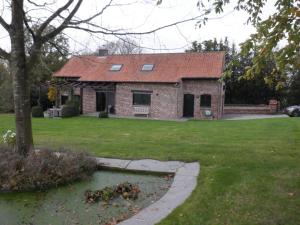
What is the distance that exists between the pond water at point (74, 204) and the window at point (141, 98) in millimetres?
23395

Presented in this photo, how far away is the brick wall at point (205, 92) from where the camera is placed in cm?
2967

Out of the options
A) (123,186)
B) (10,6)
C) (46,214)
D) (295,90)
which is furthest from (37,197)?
(295,90)

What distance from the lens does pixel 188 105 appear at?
31078 millimetres

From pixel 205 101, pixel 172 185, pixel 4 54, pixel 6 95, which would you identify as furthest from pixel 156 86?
pixel 172 185

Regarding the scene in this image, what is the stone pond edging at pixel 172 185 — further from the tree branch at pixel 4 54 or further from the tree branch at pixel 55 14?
the tree branch at pixel 55 14

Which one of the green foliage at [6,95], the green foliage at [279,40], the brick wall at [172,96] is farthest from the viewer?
the green foliage at [6,95]

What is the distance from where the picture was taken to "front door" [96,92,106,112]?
111ft

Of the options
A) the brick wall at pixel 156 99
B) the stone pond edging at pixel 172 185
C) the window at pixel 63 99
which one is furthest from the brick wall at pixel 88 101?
the stone pond edging at pixel 172 185

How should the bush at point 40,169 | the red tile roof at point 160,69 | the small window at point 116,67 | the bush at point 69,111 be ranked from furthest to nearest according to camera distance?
the small window at point 116,67 → the bush at point 69,111 → the red tile roof at point 160,69 → the bush at point 40,169

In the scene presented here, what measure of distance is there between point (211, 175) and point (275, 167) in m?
1.46

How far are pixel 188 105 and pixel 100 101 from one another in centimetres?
811

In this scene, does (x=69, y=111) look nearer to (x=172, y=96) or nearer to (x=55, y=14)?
(x=172, y=96)

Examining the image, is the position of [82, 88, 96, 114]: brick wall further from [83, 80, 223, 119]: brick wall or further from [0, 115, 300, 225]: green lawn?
[0, 115, 300, 225]: green lawn

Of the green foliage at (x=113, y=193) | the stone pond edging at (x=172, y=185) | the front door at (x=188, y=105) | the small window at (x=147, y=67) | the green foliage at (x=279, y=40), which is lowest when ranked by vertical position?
the green foliage at (x=113, y=193)
